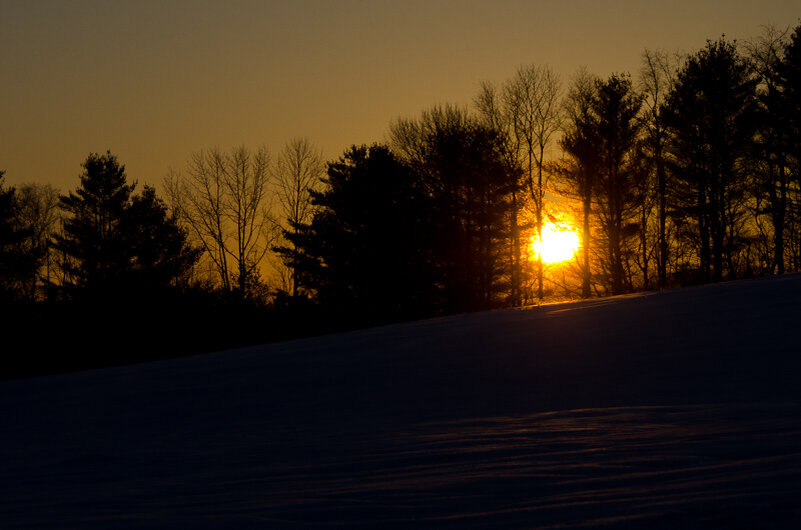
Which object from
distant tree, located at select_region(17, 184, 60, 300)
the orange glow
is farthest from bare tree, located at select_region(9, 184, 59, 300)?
the orange glow

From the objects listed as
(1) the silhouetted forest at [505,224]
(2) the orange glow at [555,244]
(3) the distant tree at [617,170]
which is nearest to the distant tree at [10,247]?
(1) the silhouetted forest at [505,224]

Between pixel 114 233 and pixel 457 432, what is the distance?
1724 inches

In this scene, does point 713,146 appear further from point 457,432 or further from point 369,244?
point 457,432

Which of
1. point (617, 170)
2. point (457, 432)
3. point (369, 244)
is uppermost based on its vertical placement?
point (617, 170)

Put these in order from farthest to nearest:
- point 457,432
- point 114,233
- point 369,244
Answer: point 114,233, point 369,244, point 457,432

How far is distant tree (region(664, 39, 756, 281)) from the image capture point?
34938mm

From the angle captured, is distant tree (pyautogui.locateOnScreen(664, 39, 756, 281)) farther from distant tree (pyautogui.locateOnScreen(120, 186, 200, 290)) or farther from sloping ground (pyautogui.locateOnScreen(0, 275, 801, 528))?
distant tree (pyautogui.locateOnScreen(120, 186, 200, 290))

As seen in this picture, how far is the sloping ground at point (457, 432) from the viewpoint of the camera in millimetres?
3660

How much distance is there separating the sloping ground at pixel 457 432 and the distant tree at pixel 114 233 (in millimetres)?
33047

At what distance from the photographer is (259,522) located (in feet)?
12.0

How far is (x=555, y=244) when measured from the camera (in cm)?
4000

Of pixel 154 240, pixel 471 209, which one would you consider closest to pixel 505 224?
pixel 471 209

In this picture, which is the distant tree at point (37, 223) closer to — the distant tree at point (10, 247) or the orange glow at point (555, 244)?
the distant tree at point (10, 247)

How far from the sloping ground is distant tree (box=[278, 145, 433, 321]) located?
22889 millimetres
